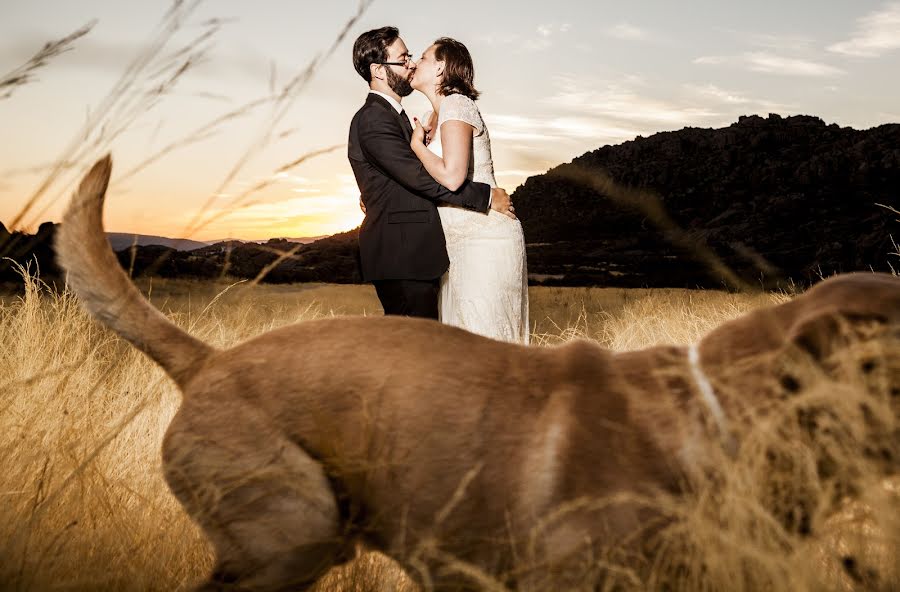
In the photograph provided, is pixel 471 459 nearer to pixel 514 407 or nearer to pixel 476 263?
pixel 514 407

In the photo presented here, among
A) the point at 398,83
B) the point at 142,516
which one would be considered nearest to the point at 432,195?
the point at 398,83

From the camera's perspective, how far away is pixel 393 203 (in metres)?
4.08

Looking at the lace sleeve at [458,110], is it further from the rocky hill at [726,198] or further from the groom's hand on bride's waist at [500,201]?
the rocky hill at [726,198]

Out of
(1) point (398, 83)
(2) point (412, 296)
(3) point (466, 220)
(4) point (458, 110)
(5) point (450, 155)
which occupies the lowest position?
(2) point (412, 296)

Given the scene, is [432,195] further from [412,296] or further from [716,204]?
[716,204]

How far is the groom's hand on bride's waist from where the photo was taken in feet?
14.0

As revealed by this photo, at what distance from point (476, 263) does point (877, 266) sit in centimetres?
515

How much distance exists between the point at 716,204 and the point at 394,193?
21.4 metres

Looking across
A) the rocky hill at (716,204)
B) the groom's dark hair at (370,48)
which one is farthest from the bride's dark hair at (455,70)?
the rocky hill at (716,204)

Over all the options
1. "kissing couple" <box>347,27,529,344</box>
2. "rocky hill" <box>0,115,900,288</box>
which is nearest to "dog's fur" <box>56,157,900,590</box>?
"kissing couple" <box>347,27,529,344</box>

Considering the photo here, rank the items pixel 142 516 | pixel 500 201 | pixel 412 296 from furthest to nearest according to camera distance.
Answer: pixel 500 201, pixel 412 296, pixel 142 516

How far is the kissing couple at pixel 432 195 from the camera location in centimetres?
402

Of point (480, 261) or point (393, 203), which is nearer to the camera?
Answer: point (393, 203)

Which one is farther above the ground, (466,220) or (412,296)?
(466,220)
